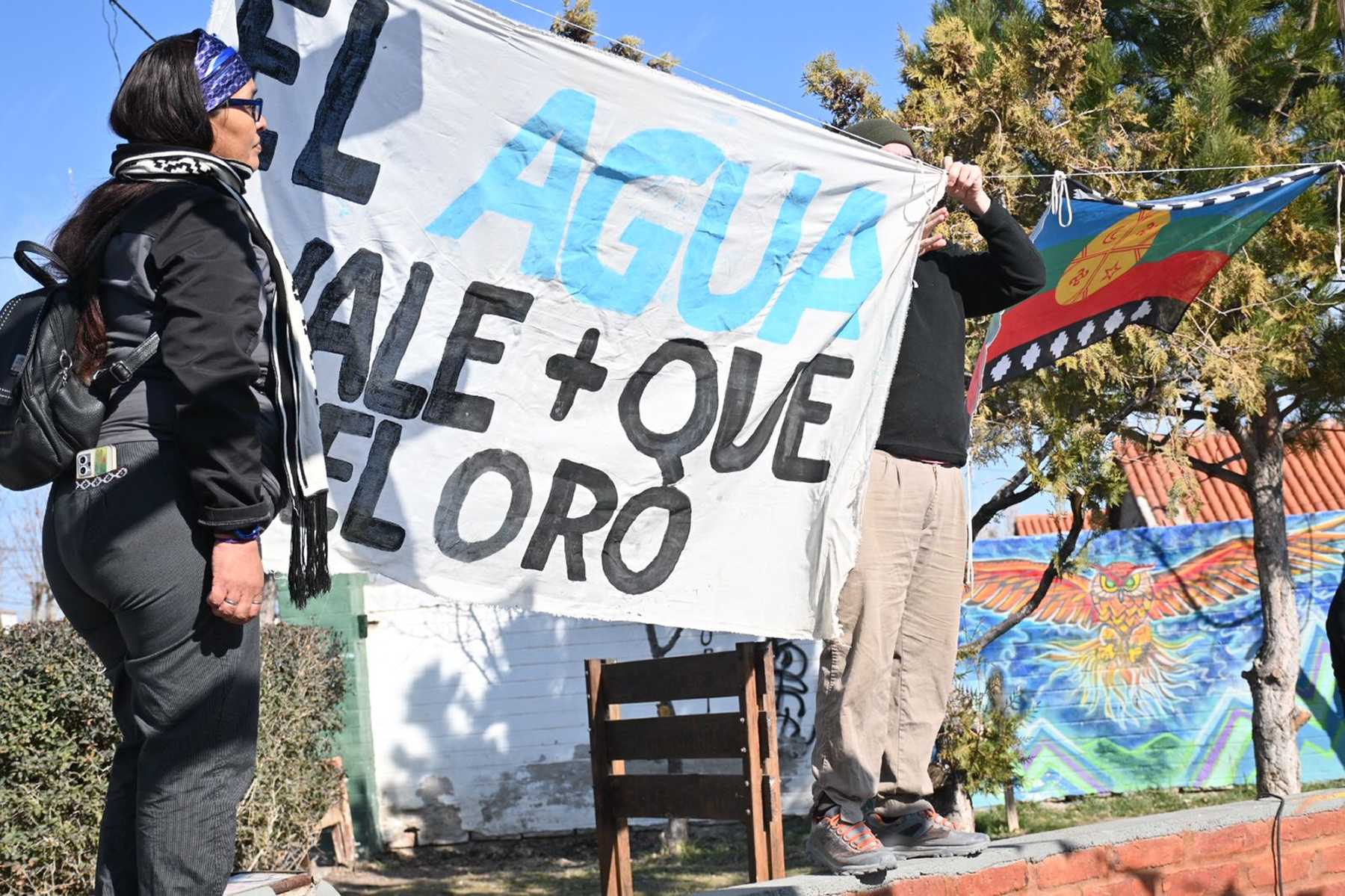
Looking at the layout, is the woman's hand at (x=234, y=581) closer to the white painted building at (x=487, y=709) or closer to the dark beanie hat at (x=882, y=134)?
the dark beanie hat at (x=882, y=134)

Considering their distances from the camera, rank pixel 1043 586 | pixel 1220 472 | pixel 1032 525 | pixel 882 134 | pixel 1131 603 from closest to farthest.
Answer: pixel 882 134 → pixel 1043 586 → pixel 1220 472 → pixel 1131 603 → pixel 1032 525

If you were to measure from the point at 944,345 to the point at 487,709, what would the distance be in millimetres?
8716

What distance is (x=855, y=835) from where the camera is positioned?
326cm

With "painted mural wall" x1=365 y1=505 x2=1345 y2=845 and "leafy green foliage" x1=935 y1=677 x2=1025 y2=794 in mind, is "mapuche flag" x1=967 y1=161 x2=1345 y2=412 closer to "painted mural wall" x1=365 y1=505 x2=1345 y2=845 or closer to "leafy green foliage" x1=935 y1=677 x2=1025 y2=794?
"leafy green foliage" x1=935 y1=677 x2=1025 y2=794

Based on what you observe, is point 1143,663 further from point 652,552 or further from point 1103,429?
point 652,552

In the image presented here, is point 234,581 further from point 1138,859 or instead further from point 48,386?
point 1138,859

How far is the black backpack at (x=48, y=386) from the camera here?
2178 millimetres

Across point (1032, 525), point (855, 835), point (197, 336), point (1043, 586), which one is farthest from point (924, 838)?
point (1032, 525)

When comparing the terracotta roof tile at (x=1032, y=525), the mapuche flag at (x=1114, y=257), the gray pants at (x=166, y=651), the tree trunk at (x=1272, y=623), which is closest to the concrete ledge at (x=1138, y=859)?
the gray pants at (x=166, y=651)

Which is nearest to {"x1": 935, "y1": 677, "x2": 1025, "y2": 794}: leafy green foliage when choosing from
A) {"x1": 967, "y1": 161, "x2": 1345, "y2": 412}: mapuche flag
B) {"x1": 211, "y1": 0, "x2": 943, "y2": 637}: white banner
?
{"x1": 967, "y1": 161, "x2": 1345, "y2": 412}: mapuche flag

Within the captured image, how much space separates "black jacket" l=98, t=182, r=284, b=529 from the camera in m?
2.16

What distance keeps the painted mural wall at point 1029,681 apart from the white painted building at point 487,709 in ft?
0.05

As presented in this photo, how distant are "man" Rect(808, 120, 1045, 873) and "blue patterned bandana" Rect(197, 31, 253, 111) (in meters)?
1.92

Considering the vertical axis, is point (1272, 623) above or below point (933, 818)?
above
